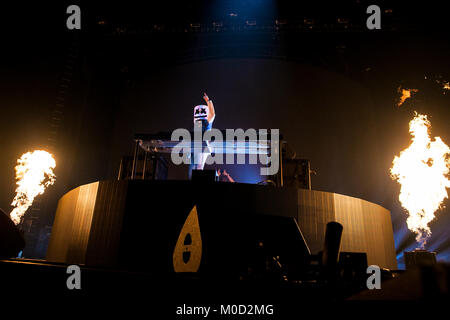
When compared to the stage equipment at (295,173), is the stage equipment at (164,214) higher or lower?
lower

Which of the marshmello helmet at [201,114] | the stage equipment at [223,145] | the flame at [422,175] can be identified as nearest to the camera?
the stage equipment at [223,145]

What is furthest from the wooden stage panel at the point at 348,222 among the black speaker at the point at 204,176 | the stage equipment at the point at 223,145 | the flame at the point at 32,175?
the flame at the point at 32,175

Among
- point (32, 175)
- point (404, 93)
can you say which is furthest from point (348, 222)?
point (32, 175)

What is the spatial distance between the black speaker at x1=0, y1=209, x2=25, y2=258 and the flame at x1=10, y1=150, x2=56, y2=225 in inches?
386

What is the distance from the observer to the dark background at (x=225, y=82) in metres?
9.50

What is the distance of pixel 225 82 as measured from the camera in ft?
37.8

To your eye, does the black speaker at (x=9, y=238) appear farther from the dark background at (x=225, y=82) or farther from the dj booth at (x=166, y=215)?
Answer: the dark background at (x=225, y=82)

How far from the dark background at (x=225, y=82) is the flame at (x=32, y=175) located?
28cm

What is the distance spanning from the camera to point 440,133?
9203mm

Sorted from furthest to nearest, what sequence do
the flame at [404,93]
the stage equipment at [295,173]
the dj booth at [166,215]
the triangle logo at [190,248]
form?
1. the flame at [404,93]
2. the stage equipment at [295,173]
3. the dj booth at [166,215]
4. the triangle logo at [190,248]

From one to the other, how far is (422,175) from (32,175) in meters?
14.4

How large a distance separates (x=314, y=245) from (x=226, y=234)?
3.47 m

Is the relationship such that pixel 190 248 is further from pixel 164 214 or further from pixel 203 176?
pixel 203 176

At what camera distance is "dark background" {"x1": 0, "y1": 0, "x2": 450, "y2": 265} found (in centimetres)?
950
